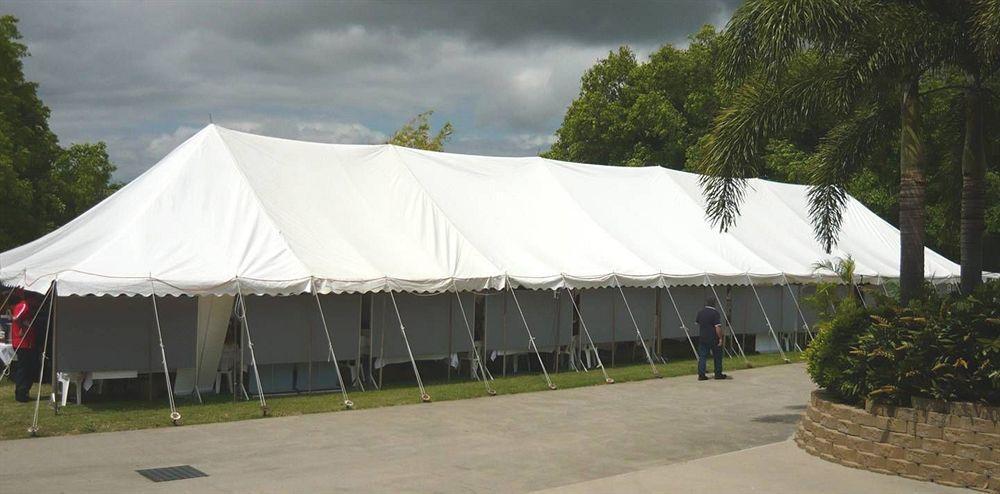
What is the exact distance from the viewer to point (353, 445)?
11000mm

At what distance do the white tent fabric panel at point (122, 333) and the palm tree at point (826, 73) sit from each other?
26.8ft

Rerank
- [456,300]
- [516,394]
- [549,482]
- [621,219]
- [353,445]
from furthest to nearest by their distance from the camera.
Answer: [621,219]
[456,300]
[516,394]
[353,445]
[549,482]

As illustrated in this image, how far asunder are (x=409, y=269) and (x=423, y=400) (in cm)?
240

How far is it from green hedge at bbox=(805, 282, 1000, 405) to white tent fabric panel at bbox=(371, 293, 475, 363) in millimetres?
7918

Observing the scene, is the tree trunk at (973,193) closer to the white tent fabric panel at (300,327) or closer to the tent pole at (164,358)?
the white tent fabric panel at (300,327)

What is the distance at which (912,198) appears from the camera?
1202cm

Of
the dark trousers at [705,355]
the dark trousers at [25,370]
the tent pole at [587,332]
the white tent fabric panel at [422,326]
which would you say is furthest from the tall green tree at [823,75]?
the dark trousers at [25,370]

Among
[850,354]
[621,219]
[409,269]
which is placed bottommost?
[850,354]

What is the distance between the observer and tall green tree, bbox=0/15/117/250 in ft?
92.9

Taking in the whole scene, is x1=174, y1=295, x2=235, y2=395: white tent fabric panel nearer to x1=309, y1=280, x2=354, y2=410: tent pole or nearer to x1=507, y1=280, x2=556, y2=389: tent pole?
x1=309, y1=280, x2=354, y2=410: tent pole

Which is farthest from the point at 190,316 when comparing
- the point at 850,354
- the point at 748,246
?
the point at 748,246

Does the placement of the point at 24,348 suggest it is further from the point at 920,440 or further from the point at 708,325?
the point at 920,440

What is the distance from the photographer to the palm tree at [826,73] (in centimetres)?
1131

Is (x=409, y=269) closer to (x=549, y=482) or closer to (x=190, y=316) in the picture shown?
(x=190, y=316)
